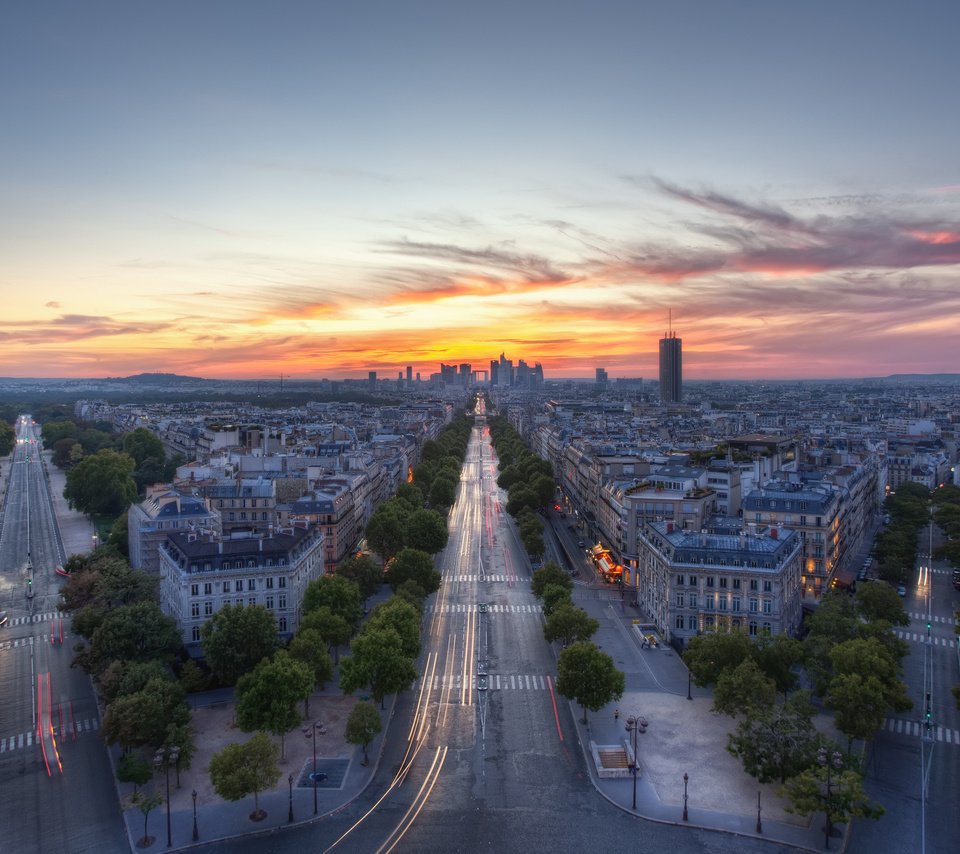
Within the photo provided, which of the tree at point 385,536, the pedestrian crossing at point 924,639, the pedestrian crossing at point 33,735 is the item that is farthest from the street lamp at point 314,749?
the pedestrian crossing at point 924,639

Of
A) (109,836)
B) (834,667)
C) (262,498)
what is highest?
(262,498)

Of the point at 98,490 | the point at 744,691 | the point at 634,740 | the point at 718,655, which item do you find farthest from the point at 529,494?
the point at 634,740

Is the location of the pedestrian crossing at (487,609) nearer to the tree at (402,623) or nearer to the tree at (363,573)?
the tree at (363,573)

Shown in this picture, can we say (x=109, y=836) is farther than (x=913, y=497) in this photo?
No

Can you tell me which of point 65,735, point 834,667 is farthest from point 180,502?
point 834,667

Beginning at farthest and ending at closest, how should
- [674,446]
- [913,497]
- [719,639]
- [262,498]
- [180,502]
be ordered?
1. [674,446]
2. [913,497]
3. [262,498]
4. [180,502]
5. [719,639]

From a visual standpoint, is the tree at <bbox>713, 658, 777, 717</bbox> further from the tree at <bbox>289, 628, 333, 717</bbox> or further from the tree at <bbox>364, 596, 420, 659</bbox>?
the tree at <bbox>289, 628, 333, 717</bbox>

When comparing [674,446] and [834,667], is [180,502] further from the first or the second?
[674,446]

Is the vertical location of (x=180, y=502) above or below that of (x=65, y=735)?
above

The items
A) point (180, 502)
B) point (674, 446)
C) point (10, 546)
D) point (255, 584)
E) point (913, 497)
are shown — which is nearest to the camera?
point (255, 584)
